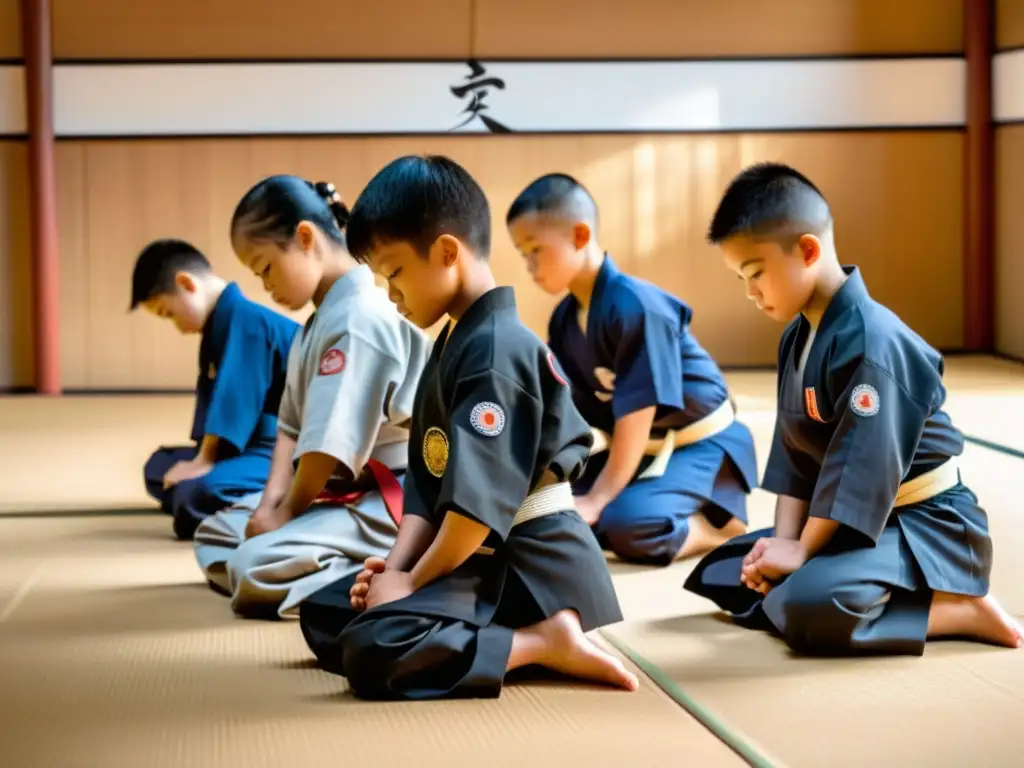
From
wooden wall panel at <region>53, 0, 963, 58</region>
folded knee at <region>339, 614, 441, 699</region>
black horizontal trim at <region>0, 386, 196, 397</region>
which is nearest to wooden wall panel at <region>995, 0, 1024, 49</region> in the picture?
wooden wall panel at <region>53, 0, 963, 58</region>

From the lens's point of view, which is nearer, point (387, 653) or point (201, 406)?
point (387, 653)

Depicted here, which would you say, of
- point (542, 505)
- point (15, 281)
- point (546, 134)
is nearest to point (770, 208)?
point (542, 505)

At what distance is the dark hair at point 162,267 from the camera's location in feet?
13.0

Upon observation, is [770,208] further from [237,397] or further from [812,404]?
[237,397]

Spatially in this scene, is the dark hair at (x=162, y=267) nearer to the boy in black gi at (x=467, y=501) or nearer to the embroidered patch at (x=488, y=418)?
the boy in black gi at (x=467, y=501)

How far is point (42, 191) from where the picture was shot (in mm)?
7379

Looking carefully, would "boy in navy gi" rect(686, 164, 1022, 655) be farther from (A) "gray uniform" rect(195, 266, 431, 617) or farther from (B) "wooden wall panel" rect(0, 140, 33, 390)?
(B) "wooden wall panel" rect(0, 140, 33, 390)

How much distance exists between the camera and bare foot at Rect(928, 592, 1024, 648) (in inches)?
101

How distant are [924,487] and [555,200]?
1.44 m

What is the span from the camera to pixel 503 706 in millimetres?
2236

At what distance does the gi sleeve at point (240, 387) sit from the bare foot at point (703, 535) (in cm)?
116

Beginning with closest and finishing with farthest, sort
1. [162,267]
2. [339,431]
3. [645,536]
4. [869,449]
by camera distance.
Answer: [869,449] < [339,431] < [645,536] < [162,267]

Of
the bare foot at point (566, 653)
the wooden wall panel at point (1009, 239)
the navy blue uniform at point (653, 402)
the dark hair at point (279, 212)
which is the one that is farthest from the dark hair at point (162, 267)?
the wooden wall panel at point (1009, 239)

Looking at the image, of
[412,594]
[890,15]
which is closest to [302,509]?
[412,594]
